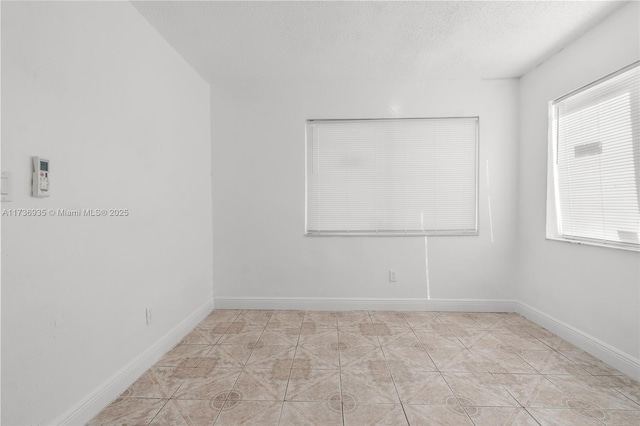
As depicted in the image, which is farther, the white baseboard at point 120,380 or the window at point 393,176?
the window at point 393,176

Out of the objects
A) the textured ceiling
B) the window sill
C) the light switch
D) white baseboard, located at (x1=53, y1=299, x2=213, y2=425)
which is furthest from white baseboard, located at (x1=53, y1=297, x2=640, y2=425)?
the textured ceiling

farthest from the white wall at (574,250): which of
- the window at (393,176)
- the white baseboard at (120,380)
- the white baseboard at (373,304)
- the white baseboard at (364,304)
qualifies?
the white baseboard at (120,380)

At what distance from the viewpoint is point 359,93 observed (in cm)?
314

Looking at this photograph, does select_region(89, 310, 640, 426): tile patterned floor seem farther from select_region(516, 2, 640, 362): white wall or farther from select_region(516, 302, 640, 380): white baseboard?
select_region(516, 2, 640, 362): white wall

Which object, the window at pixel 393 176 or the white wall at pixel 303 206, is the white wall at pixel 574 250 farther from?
the window at pixel 393 176

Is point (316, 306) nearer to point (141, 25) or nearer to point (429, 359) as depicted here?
point (429, 359)

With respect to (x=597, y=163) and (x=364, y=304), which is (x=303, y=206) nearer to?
(x=364, y=304)

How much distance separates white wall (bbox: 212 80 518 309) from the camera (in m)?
3.10

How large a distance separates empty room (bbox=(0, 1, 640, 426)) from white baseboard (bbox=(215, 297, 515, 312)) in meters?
0.03

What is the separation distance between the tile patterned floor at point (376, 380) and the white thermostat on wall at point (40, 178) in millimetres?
1352

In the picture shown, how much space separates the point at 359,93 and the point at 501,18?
1.44 m

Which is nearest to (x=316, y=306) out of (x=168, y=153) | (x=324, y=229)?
(x=324, y=229)

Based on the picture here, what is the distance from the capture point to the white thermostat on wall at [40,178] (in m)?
1.28

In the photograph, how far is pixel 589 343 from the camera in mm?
2225
